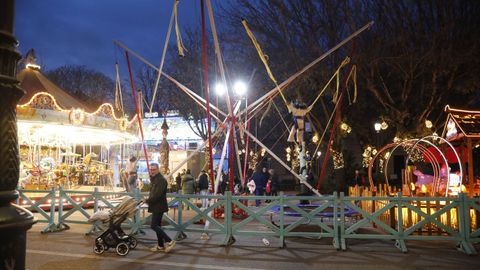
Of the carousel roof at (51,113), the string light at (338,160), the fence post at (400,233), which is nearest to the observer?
the fence post at (400,233)

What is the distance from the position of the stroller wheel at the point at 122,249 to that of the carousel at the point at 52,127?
557cm

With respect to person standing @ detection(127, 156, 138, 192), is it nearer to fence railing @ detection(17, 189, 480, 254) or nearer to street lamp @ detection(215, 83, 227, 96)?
street lamp @ detection(215, 83, 227, 96)

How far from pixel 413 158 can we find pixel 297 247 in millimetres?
15159

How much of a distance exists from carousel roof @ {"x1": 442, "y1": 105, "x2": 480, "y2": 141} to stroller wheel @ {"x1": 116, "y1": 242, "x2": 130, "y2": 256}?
1143cm

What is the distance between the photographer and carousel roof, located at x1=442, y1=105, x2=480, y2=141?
1349 cm

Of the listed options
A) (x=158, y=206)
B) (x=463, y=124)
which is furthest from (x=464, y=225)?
(x=463, y=124)

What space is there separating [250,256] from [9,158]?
642cm

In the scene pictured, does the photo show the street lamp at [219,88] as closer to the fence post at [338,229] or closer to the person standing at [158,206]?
the person standing at [158,206]

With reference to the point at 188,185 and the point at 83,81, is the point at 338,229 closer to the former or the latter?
the point at 188,185

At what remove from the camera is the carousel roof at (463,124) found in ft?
44.3

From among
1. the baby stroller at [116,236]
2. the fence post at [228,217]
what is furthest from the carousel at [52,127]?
the fence post at [228,217]

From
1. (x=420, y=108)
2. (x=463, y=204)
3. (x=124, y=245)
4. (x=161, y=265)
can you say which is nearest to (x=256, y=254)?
(x=161, y=265)

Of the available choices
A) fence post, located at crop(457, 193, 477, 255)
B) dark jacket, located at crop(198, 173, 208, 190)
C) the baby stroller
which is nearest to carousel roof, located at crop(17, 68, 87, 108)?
dark jacket, located at crop(198, 173, 208, 190)

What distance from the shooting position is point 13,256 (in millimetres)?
2074
